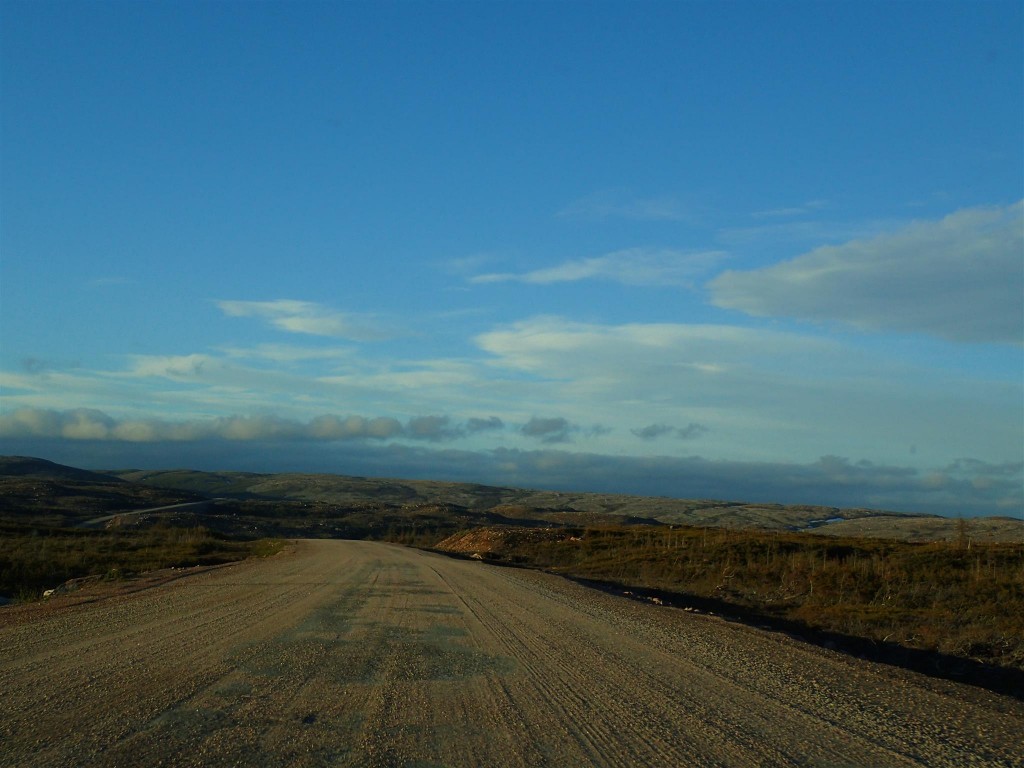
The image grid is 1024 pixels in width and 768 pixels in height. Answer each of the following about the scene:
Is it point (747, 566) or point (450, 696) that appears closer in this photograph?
point (450, 696)

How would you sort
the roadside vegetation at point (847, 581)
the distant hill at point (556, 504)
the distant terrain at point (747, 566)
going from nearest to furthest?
the roadside vegetation at point (847, 581) < the distant terrain at point (747, 566) < the distant hill at point (556, 504)

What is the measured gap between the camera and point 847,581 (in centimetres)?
2436

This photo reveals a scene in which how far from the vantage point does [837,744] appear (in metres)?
6.59

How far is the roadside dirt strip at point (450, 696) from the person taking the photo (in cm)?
606

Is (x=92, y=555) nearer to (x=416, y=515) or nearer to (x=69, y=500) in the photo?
(x=416, y=515)

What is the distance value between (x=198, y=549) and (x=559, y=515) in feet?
222

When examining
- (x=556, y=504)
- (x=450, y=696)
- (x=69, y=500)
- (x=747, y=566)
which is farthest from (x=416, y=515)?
(x=450, y=696)

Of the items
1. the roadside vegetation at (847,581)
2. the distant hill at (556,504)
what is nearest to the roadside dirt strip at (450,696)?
the roadside vegetation at (847,581)

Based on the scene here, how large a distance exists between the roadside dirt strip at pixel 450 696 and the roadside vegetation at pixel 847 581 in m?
5.44

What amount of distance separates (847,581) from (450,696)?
20.0 m

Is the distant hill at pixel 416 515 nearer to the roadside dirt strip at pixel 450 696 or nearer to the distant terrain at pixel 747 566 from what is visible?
the distant terrain at pixel 747 566

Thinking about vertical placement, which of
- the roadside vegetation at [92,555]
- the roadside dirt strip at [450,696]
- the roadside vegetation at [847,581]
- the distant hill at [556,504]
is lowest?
the distant hill at [556,504]

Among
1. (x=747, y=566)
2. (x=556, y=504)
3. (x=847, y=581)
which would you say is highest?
(x=847, y=581)

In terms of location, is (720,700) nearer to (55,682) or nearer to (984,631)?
(55,682)
